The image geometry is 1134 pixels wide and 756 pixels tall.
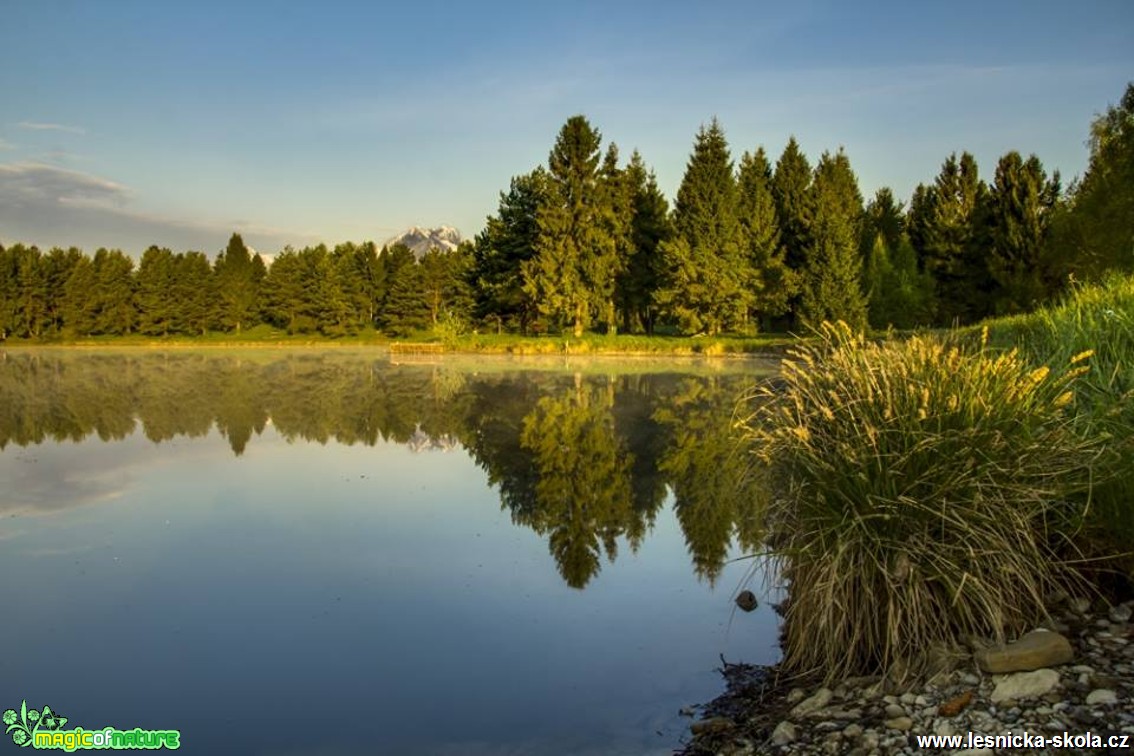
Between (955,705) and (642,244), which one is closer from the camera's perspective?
(955,705)

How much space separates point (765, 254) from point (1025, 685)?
4372cm

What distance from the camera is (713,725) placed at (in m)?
4.29

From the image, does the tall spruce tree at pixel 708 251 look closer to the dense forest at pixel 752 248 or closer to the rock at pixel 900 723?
the dense forest at pixel 752 248

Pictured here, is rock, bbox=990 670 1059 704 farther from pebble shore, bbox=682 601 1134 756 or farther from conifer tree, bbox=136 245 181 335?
conifer tree, bbox=136 245 181 335

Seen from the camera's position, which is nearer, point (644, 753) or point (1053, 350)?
point (644, 753)

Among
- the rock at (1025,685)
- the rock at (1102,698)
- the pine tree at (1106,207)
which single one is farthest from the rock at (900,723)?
the pine tree at (1106,207)

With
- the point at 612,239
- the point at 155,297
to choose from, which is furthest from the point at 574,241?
the point at 155,297

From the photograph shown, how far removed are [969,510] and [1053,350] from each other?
333 cm

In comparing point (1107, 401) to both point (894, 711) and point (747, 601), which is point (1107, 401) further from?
point (894, 711)

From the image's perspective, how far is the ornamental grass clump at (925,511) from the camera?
447 centimetres

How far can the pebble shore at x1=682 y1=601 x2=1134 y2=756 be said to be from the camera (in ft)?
11.5

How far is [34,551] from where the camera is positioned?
7582mm

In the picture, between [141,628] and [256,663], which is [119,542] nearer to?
[141,628]

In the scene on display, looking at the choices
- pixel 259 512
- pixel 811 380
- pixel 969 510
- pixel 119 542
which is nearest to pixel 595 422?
pixel 259 512
